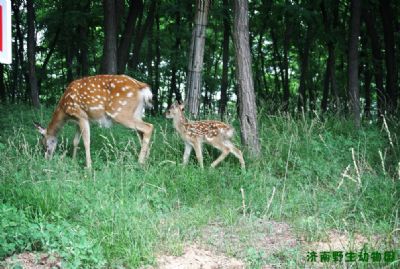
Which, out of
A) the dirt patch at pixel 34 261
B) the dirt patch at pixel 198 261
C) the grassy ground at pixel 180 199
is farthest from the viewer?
the grassy ground at pixel 180 199

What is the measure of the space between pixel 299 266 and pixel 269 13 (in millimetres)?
16493

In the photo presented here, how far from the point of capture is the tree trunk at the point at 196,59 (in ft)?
32.3

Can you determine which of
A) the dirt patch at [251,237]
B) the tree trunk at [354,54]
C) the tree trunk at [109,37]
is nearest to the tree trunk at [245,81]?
the dirt patch at [251,237]

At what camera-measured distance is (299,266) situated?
15.8 ft

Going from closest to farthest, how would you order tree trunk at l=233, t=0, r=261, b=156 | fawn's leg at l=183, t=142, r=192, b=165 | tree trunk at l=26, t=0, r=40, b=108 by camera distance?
fawn's leg at l=183, t=142, r=192, b=165, tree trunk at l=233, t=0, r=261, b=156, tree trunk at l=26, t=0, r=40, b=108

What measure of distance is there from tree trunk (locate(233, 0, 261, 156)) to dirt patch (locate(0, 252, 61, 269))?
411 centimetres

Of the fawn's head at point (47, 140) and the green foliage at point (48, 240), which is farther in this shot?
the fawn's head at point (47, 140)

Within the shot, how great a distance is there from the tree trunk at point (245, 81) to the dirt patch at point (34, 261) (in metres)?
4.11

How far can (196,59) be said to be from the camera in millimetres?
9977

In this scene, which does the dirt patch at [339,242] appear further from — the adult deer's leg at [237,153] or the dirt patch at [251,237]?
the adult deer's leg at [237,153]

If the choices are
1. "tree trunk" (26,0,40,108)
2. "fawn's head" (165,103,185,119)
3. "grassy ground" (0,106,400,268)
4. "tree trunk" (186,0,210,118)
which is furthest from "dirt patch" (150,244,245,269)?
"tree trunk" (26,0,40,108)

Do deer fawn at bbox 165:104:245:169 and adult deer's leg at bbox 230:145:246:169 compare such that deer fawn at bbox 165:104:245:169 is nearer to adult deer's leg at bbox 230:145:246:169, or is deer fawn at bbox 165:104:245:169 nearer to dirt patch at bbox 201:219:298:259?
adult deer's leg at bbox 230:145:246:169

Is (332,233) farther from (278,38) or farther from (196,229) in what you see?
(278,38)

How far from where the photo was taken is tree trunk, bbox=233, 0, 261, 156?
321 inches
